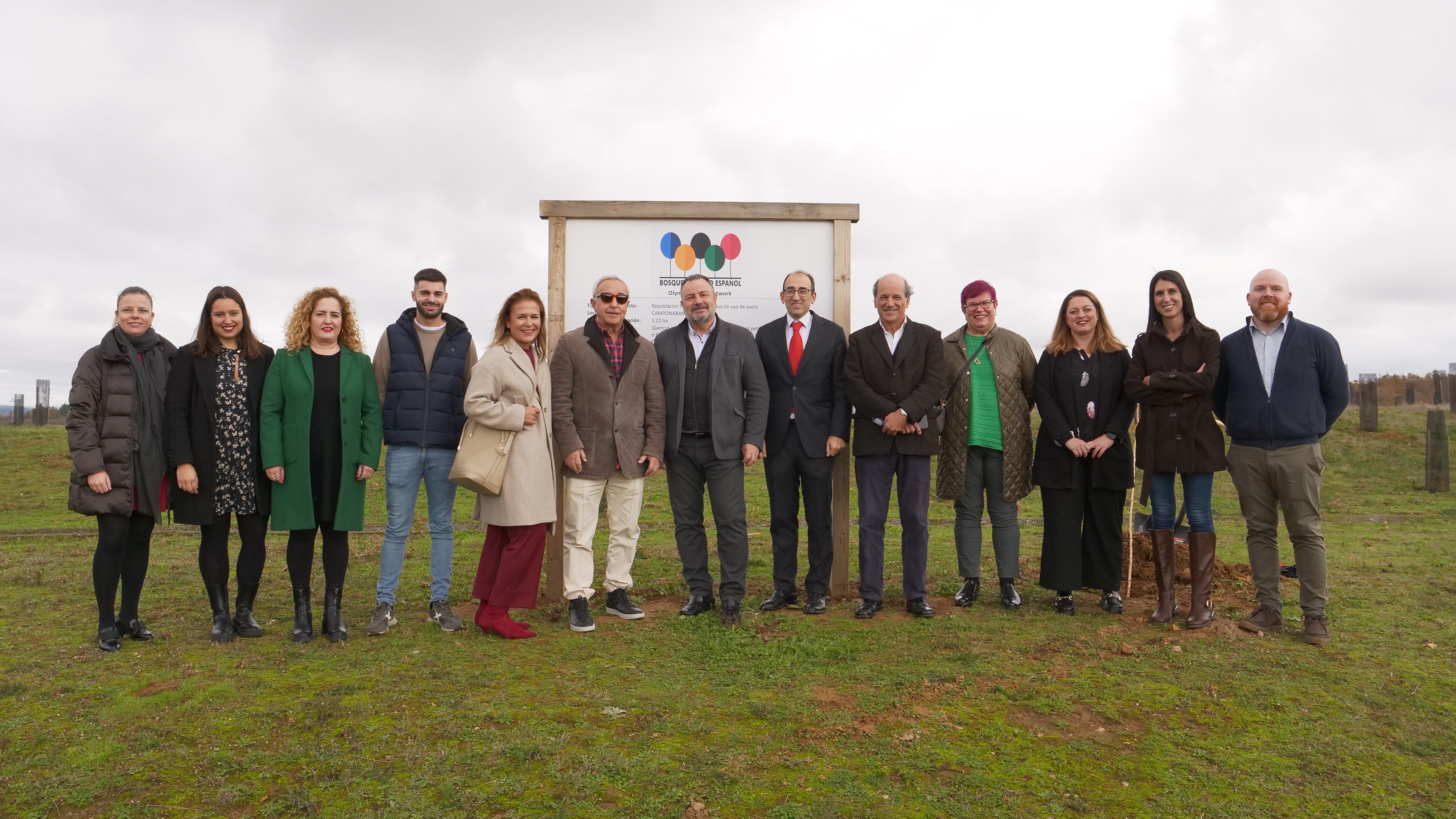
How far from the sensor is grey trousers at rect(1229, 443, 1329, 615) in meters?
5.68

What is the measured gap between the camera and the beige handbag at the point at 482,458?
557 centimetres

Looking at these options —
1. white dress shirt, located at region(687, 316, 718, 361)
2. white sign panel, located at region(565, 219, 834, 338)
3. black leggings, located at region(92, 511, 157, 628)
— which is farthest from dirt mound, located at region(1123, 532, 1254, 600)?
black leggings, located at region(92, 511, 157, 628)

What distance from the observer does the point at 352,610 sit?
652 cm

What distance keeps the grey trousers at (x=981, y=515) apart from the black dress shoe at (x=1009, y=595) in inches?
1.9

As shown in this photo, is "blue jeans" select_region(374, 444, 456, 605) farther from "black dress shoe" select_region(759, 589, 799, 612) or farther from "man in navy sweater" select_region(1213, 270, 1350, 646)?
"man in navy sweater" select_region(1213, 270, 1350, 646)

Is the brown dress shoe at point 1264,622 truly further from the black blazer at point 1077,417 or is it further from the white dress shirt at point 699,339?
the white dress shirt at point 699,339

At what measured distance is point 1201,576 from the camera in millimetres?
5949

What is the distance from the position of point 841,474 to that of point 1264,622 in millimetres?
2985

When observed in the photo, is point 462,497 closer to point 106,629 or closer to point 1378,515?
point 106,629

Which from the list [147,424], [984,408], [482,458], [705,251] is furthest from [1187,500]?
[147,424]

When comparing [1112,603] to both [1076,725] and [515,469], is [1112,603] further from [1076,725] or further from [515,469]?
[515,469]

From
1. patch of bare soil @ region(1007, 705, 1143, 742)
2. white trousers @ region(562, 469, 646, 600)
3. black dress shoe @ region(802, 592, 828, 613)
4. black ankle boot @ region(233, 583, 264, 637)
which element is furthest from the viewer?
black dress shoe @ region(802, 592, 828, 613)

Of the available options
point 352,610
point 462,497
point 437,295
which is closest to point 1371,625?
point 437,295

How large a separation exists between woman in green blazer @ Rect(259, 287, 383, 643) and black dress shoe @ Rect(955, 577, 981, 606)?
4186 millimetres
